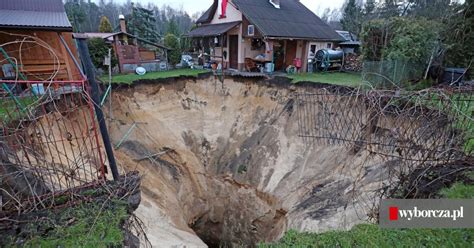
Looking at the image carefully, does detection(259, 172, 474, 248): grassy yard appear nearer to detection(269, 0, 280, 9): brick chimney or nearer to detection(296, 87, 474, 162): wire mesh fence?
detection(296, 87, 474, 162): wire mesh fence

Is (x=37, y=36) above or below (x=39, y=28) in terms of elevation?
below

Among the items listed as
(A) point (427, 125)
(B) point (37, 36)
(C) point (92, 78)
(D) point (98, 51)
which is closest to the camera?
(C) point (92, 78)

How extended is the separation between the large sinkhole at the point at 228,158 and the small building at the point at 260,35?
309 cm

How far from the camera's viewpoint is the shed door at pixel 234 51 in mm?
13664

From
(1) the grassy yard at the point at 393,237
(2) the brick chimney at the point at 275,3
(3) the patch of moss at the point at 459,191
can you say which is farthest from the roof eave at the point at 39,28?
(2) the brick chimney at the point at 275,3

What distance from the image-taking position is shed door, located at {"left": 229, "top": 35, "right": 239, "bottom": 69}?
44.8 ft

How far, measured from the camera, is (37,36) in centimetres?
832

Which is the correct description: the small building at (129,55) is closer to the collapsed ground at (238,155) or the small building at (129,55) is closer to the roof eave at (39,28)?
the collapsed ground at (238,155)

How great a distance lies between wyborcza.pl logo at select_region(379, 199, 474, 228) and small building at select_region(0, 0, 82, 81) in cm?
887

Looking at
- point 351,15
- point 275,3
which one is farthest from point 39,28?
point 351,15

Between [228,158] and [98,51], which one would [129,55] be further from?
[228,158]

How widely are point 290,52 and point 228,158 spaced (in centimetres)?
760

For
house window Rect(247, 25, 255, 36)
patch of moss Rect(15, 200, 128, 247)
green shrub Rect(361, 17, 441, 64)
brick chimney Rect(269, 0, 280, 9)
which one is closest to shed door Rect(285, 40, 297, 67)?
house window Rect(247, 25, 255, 36)

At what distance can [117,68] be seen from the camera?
13.0m
